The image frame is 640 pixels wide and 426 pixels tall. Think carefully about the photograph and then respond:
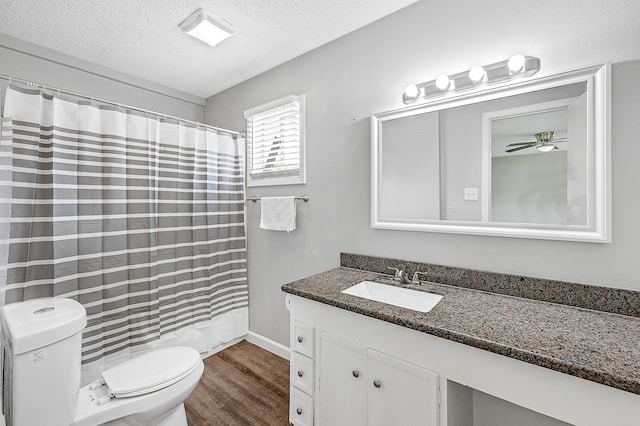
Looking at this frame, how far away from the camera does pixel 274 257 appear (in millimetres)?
2434

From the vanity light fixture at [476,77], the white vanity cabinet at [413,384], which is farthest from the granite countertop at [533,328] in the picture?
the vanity light fixture at [476,77]

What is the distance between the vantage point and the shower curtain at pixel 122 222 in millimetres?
1569

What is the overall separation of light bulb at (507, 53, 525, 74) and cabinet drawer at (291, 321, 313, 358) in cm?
155

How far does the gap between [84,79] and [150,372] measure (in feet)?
7.29

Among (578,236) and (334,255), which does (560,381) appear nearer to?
(578,236)

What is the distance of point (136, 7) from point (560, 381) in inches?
99.6

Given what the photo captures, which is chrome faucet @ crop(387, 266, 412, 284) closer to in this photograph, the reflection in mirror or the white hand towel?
the reflection in mirror

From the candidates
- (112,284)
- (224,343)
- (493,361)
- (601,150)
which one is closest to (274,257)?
(224,343)

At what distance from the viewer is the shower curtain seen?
1569mm

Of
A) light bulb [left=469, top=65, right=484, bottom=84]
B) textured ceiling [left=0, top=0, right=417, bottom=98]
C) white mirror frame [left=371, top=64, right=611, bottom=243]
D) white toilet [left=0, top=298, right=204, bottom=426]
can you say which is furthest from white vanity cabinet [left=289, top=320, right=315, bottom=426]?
textured ceiling [left=0, top=0, right=417, bottom=98]

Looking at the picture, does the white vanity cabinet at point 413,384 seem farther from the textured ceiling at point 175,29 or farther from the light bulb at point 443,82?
the textured ceiling at point 175,29

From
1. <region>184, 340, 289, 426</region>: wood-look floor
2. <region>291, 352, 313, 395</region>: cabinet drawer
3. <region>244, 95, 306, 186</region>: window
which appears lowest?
<region>184, 340, 289, 426</region>: wood-look floor

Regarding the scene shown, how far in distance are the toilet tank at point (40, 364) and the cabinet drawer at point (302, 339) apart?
96cm

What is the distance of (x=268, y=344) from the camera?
2498 millimetres
